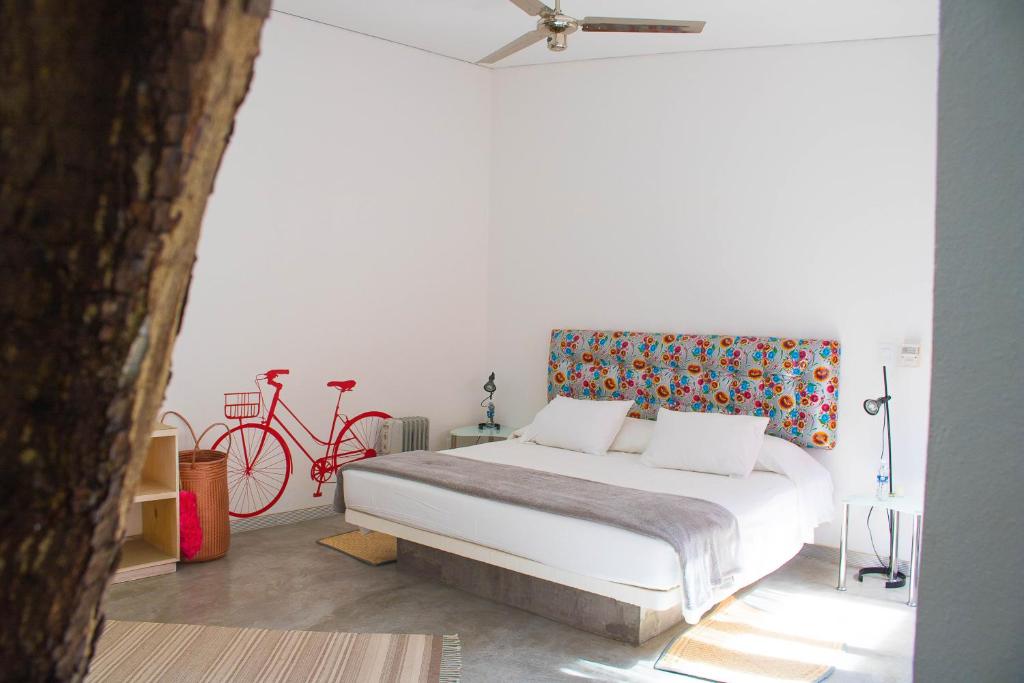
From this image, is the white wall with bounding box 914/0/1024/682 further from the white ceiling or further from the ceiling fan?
the white ceiling

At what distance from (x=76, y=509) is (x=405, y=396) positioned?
5.16m

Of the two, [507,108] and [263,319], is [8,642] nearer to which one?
[263,319]

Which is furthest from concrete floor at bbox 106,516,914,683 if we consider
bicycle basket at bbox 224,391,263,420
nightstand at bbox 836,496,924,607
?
bicycle basket at bbox 224,391,263,420

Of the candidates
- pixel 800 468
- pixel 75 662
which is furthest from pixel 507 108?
pixel 75 662

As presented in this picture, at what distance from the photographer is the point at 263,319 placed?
4891 millimetres

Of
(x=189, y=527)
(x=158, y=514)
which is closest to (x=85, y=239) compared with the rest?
(x=189, y=527)

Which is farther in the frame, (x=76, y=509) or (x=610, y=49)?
(x=610, y=49)

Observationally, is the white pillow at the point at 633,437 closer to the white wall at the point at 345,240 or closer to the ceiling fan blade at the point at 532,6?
the white wall at the point at 345,240

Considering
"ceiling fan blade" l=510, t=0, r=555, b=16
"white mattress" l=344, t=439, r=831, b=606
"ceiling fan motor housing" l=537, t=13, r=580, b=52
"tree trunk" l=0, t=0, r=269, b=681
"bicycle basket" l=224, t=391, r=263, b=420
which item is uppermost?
"ceiling fan blade" l=510, t=0, r=555, b=16

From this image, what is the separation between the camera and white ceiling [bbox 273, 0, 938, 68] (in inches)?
161

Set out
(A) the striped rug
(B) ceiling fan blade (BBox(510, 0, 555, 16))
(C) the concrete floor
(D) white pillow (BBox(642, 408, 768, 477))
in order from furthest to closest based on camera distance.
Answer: (D) white pillow (BBox(642, 408, 768, 477))
(B) ceiling fan blade (BBox(510, 0, 555, 16))
(C) the concrete floor
(A) the striped rug

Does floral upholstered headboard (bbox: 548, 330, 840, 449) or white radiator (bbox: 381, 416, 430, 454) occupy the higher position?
floral upholstered headboard (bbox: 548, 330, 840, 449)

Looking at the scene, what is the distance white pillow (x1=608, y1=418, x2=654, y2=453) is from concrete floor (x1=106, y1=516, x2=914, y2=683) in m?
1.02

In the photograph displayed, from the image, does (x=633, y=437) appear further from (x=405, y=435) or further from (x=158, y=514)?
(x=158, y=514)
